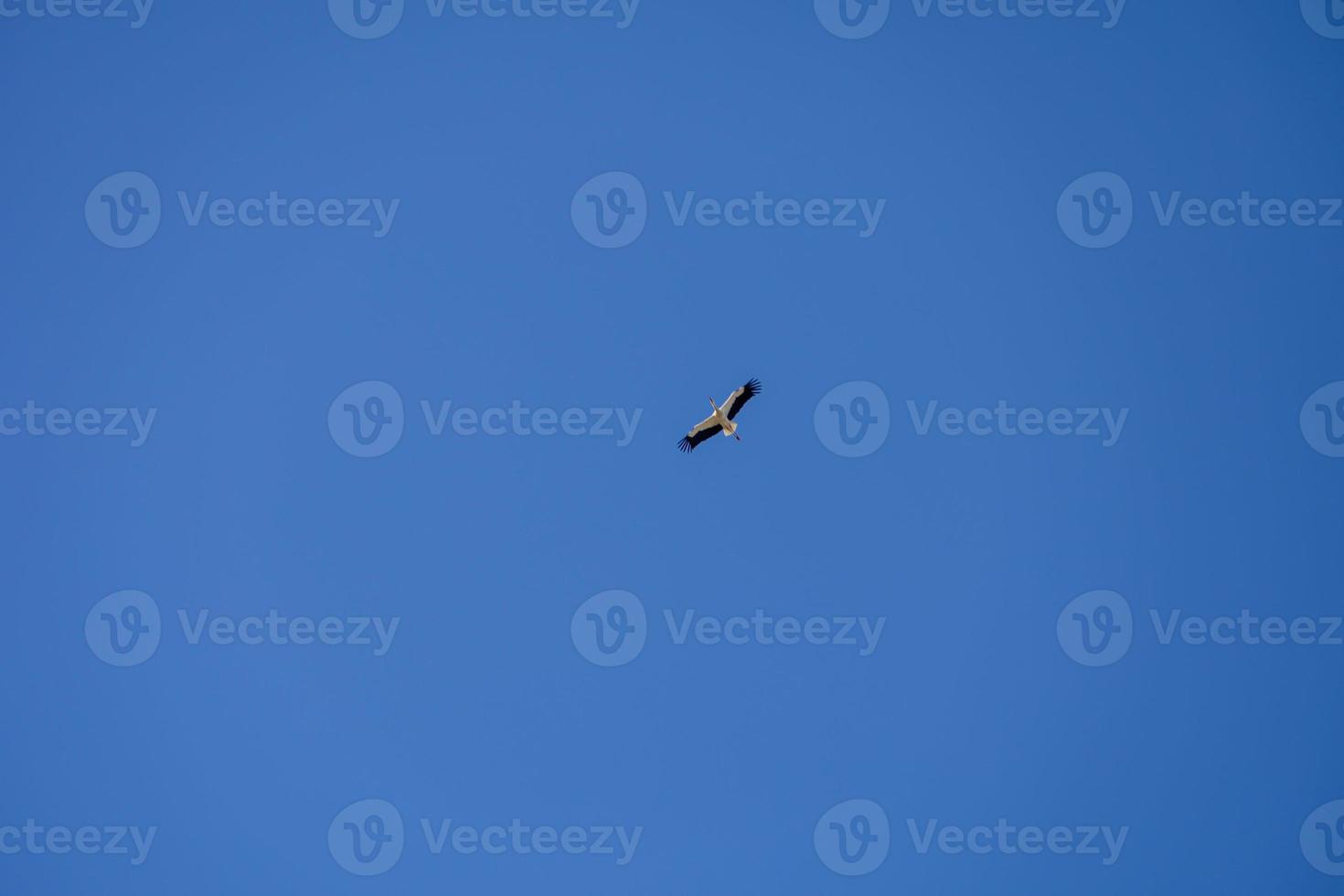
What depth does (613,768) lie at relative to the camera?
3369 millimetres

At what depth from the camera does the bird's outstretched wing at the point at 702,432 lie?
3244mm

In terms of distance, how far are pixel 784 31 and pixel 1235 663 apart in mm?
2596

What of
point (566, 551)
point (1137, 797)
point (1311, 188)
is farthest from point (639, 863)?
point (1311, 188)

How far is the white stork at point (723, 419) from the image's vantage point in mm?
3201

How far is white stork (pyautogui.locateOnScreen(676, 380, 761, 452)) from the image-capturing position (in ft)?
10.5

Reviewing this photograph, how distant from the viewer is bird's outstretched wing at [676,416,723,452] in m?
3.24

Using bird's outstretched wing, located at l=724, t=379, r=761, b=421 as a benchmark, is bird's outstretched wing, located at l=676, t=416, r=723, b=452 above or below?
below

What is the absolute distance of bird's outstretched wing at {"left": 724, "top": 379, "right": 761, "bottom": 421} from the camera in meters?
3.19

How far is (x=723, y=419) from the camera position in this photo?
10.5 ft

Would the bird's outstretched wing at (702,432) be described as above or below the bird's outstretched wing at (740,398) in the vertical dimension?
below

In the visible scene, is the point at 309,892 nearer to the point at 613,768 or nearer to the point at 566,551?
the point at 613,768

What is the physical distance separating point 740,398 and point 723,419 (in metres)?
0.08

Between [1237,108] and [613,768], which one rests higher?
[1237,108]

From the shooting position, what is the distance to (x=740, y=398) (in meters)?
3.20
